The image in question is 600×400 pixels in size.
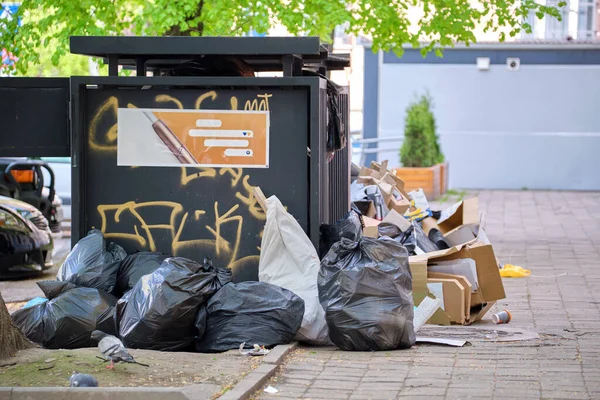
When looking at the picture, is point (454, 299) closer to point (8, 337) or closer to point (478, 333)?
point (478, 333)

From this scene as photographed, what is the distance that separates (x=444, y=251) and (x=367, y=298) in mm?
2071

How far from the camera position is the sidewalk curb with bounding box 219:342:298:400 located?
520 centimetres

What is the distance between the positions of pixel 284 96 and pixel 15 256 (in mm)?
5246

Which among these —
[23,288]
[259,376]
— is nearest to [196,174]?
[259,376]

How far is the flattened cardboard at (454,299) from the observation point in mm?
7859

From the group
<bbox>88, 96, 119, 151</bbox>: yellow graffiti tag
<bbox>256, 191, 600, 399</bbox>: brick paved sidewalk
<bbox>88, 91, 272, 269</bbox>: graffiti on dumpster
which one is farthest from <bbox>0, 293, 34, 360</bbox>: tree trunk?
<bbox>88, 96, 119, 151</bbox>: yellow graffiti tag

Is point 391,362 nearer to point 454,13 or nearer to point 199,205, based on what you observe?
point 199,205

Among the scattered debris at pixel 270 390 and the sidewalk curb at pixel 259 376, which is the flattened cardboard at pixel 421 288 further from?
the scattered debris at pixel 270 390

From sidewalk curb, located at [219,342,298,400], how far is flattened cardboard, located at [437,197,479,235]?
459cm

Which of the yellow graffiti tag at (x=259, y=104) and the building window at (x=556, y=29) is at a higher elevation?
the building window at (x=556, y=29)

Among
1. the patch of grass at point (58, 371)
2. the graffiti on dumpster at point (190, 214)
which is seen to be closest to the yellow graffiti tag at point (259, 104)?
the graffiti on dumpster at point (190, 214)

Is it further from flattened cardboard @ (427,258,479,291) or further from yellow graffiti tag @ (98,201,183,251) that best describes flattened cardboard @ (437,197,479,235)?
yellow graffiti tag @ (98,201,183,251)

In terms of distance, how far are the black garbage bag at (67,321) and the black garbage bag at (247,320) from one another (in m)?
0.70

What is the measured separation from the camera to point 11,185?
1334 centimetres
